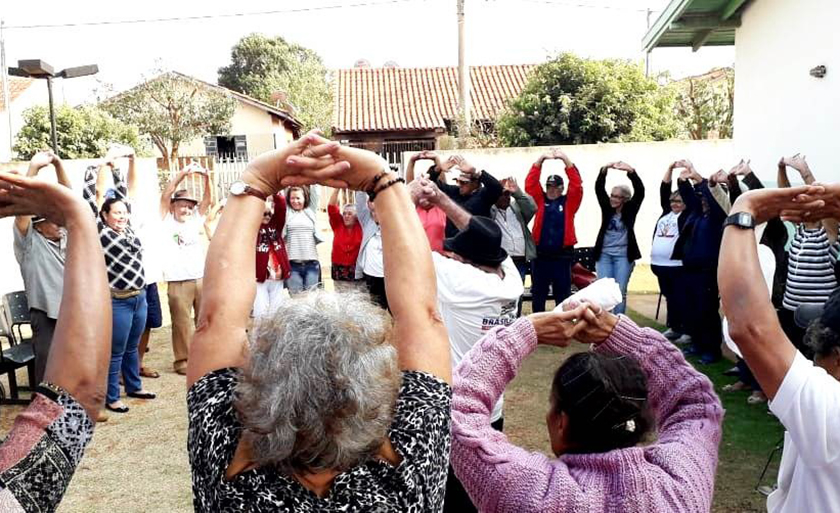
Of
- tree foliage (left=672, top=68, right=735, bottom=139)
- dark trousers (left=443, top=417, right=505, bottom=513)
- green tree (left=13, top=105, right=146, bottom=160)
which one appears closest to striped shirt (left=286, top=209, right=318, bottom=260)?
dark trousers (left=443, top=417, right=505, bottom=513)

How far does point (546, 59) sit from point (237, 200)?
55.6ft

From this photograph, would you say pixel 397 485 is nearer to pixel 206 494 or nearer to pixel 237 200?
pixel 206 494

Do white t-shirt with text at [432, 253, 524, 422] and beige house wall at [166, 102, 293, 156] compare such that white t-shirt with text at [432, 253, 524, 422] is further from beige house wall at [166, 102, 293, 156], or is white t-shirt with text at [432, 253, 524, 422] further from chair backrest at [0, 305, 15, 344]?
beige house wall at [166, 102, 293, 156]

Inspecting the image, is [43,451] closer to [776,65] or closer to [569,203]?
[569,203]

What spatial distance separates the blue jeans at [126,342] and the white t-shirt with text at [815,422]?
5453 millimetres

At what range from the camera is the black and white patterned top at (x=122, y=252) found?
6133 mm

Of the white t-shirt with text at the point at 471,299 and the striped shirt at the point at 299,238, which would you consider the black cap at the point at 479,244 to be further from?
the striped shirt at the point at 299,238

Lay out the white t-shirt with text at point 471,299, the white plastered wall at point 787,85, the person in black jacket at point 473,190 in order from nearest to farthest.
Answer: the white t-shirt with text at point 471,299 → the white plastered wall at point 787,85 → the person in black jacket at point 473,190

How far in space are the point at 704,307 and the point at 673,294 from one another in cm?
82

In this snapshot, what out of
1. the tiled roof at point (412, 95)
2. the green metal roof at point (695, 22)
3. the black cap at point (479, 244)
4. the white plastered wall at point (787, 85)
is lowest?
the black cap at point (479, 244)

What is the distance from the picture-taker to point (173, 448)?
19.0ft

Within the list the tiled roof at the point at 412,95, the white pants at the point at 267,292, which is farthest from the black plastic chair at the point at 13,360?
the tiled roof at the point at 412,95

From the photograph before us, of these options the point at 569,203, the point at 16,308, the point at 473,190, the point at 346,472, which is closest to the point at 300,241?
the point at 473,190

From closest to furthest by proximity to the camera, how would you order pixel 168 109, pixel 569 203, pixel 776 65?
pixel 776 65
pixel 569 203
pixel 168 109
